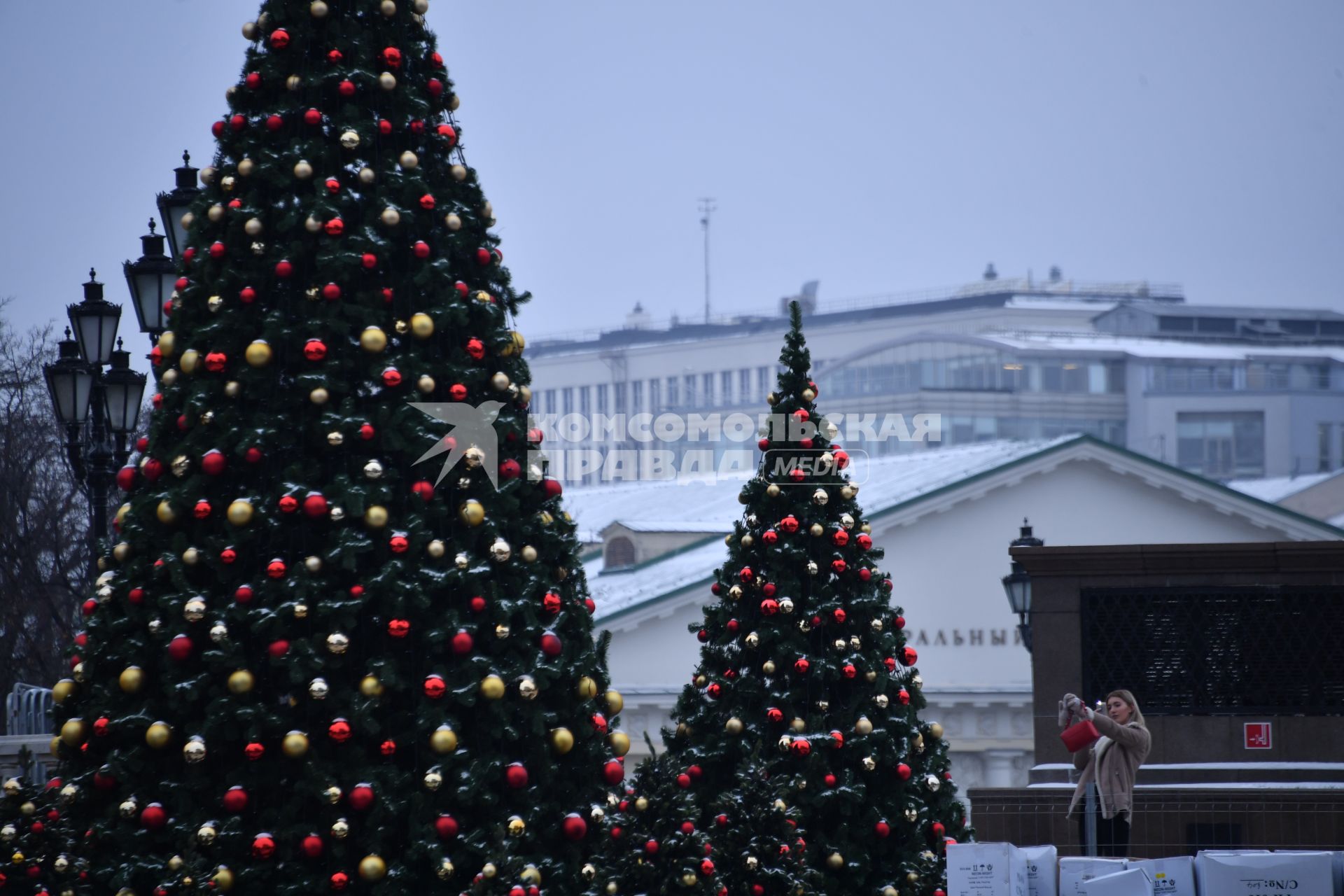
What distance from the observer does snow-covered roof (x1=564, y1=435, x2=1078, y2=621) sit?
38688 millimetres

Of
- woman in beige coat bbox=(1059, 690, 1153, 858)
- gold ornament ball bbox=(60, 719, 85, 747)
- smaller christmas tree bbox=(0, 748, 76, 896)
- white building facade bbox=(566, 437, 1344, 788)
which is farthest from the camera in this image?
white building facade bbox=(566, 437, 1344, 788)

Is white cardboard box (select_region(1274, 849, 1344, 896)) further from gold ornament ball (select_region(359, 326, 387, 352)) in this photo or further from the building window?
the building window

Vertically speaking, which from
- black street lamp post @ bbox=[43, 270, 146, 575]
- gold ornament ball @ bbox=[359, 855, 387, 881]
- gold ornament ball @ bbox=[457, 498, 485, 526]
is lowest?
gold ornament ball @ bbox=[359, 855, 387, 881]

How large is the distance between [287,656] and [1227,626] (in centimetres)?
1124

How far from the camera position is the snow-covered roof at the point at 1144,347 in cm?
9688

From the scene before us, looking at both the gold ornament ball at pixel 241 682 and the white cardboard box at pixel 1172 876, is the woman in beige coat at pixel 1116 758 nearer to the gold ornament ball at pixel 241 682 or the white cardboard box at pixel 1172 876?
the white cardboard box at pixel 1172 876

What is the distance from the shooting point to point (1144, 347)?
99625mm

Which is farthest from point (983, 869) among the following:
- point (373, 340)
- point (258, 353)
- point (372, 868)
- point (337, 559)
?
point (258, 353)

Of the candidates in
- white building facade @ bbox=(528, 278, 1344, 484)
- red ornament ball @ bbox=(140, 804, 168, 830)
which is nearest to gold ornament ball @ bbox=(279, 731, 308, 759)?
red ornament ball @ bbox=(140, 804, 168, 830)

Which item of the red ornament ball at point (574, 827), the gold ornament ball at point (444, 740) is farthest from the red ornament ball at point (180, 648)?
the red ornament ball at point (574, 827)

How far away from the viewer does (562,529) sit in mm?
10516

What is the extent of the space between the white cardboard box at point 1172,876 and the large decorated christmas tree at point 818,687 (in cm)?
291

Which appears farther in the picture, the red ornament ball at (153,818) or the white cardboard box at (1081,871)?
the white cardboard box at (1081,871)

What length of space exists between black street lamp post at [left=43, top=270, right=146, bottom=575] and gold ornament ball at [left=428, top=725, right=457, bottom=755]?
6054 millimetres
